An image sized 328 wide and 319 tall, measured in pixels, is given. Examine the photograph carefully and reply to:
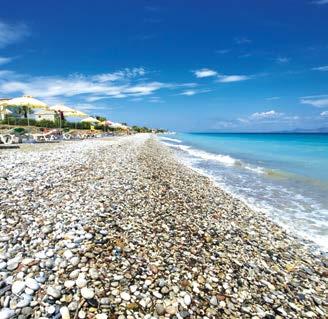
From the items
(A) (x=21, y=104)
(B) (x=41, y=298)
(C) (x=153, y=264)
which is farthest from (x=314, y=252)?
(A) (x=21, y=104)

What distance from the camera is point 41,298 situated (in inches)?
130

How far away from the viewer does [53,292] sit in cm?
341

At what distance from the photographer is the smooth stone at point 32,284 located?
346cm

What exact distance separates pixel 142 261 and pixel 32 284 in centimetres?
163

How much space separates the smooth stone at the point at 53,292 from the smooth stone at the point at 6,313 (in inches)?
16.6

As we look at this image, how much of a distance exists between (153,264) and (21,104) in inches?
937

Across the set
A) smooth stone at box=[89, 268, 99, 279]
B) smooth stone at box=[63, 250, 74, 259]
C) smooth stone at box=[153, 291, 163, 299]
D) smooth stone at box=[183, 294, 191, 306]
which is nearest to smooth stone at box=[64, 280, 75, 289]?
smooth stone at box=[89, 268, 99, 279]

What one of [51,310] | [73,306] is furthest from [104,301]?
[51,310]

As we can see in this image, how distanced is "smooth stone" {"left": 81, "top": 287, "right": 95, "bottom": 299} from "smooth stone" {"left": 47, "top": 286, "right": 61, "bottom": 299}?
0.28m

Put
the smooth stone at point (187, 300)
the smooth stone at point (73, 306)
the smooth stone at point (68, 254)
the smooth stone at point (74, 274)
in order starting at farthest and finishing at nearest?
the smooth stone at point (68, 254)
the smooth stone at point (74, 274)
the smooth stone at point (187, 300)
the smooth stone at point (73, 306)

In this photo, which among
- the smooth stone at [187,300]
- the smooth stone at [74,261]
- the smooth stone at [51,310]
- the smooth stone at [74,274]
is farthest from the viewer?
the smooth stone at [74,261]

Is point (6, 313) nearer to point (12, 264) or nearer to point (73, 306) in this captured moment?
point (73, 306)

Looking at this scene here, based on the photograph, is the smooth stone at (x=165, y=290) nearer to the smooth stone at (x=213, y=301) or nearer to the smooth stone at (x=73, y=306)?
the smooth stone at (x=213, y=301)

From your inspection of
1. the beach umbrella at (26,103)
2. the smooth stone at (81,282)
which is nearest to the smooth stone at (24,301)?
the smooth stone at (81,282)
